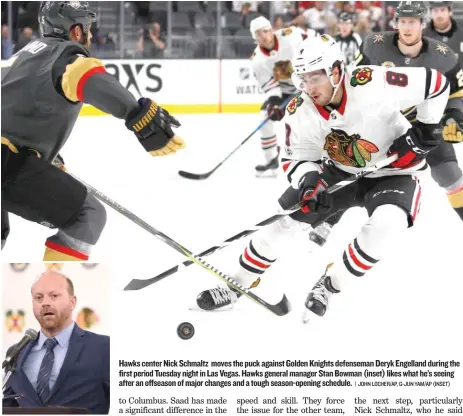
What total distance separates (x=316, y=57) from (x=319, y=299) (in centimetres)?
81

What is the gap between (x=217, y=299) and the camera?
3.23 metres

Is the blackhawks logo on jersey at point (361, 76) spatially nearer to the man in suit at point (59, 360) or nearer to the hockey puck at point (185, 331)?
the hockey puck at point (185, 331)

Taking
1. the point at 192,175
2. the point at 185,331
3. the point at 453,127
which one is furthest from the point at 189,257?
the point at 192,175

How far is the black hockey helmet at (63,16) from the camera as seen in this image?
102 inches

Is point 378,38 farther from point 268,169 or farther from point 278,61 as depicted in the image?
point 268,169

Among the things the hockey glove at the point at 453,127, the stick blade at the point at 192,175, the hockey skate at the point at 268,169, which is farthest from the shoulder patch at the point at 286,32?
the hockey glove at the point at 453,127

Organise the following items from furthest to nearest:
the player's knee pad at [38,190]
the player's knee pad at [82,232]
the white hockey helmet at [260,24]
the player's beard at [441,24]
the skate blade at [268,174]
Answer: the skate blade at [268,174] → the white hockey helmet at [260,24] → the player's beard at [441,24] → the player's knee pad at [82,232] → the player's knee pad at [38,190]

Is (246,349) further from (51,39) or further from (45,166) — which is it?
(51,39)

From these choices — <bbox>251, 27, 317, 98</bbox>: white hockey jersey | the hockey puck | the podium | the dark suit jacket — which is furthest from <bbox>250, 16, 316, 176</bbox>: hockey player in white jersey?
the podium

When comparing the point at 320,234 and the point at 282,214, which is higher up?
the point at 320,234

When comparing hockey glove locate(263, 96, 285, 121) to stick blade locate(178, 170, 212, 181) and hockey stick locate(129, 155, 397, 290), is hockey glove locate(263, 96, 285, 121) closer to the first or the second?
stick blade locate(178, 170, 212, 181)

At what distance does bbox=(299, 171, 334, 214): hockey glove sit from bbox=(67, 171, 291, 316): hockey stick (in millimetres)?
342

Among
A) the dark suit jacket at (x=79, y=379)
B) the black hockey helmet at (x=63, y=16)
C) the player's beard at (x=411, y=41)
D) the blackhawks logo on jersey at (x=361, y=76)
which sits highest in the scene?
the player's beard at (x=411, y=41)

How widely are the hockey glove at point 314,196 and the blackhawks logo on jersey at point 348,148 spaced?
0.17 m
